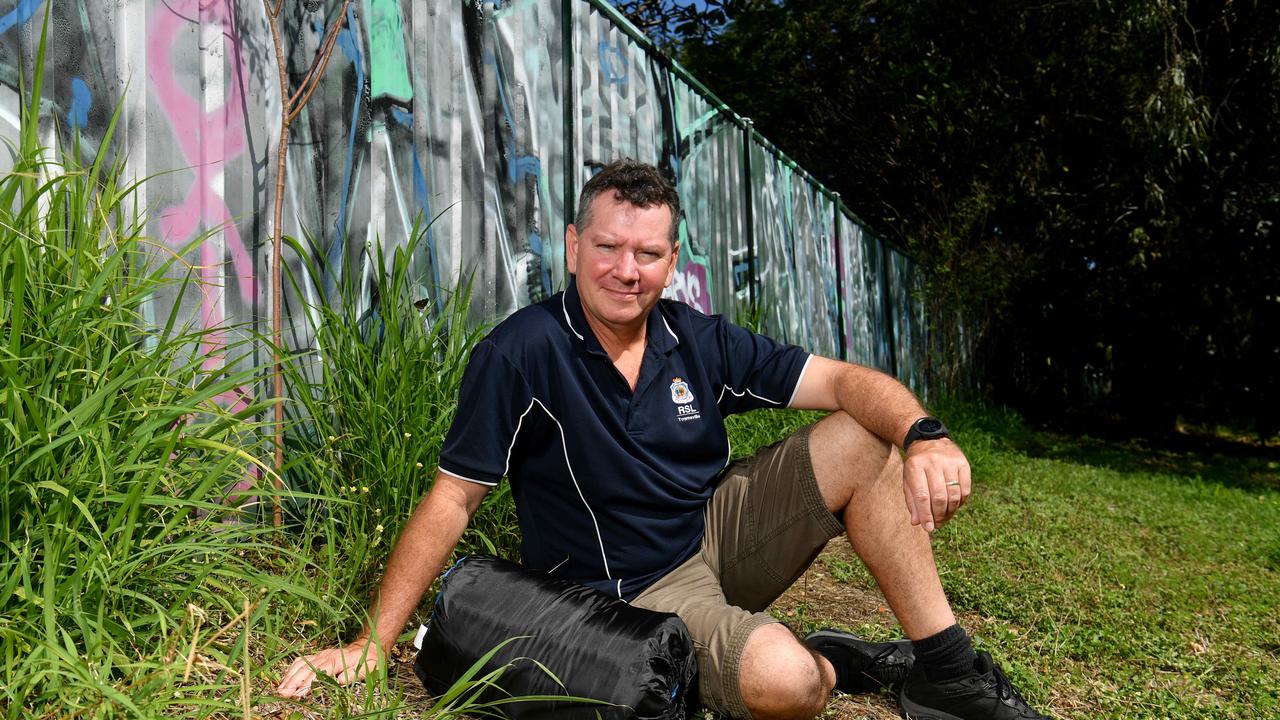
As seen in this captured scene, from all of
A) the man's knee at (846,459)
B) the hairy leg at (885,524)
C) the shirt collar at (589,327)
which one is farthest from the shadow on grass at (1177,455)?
the shirt collar at (589,327)

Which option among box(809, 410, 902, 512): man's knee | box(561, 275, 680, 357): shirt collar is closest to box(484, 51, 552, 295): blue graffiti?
box(561, 275, 680, 357): shirt collar

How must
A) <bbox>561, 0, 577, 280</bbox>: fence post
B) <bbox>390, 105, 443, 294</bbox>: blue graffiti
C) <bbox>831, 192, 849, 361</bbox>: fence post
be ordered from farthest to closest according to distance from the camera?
<bbox>831, 192, 849, 361</bbox>: fence post
<bbox>561, 0, 577, 280</bbox>: fence post
<bbox>390, 105, 443, 294</bbox>: blue graffiti

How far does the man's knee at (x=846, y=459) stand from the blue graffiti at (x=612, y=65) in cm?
288

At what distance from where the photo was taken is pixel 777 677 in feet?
6.45

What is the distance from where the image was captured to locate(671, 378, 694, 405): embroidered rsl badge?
2360mm

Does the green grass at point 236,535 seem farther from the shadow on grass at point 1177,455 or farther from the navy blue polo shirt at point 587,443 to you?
the shadow on grass at point 1177,455

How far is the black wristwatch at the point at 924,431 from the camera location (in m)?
2.10

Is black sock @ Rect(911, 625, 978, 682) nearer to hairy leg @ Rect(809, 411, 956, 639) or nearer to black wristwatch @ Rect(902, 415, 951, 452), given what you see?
hairy leg @ Rect(809, 411, 956, 639)

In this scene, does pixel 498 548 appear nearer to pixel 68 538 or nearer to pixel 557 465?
pixel 557 465

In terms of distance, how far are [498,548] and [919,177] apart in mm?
12317

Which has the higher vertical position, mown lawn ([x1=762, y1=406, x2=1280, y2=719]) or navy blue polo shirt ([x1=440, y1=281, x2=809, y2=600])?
navy blue polo shirt ([x1=440, y1=281, x2=809, y2=600])

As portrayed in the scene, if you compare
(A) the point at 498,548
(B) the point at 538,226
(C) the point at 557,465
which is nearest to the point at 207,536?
(C) the point at 557,465

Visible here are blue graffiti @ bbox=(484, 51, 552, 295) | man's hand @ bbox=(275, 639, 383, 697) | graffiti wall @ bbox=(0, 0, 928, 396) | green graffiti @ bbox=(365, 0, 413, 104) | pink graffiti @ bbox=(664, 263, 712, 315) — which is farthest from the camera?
pink graffiti @ bbox=(664, 263, 712, 315)

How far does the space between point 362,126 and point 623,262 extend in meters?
1.30
